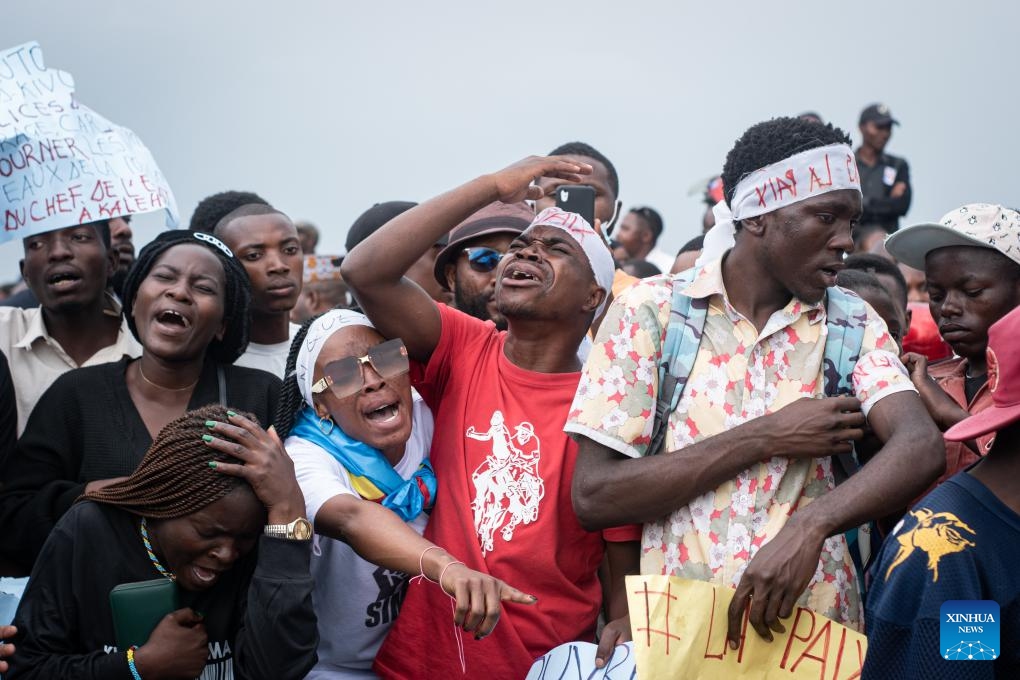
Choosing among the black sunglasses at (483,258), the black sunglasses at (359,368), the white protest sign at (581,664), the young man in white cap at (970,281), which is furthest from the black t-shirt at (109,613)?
the young man in white cap at (970,281)

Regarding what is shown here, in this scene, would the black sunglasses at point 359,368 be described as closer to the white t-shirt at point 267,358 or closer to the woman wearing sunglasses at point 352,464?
the woman wearing sunglasses at point 352,464

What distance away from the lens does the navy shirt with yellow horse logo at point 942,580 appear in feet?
7.43

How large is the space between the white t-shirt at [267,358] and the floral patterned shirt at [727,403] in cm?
215

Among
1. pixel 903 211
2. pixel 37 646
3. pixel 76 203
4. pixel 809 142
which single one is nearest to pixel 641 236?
pixel 903 211

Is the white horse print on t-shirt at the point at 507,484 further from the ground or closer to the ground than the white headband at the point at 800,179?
closer to the ground

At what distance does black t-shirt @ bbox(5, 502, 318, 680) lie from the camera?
10.0 feet

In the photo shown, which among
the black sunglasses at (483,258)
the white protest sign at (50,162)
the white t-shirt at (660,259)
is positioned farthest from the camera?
the white t-shirt at (660,259)

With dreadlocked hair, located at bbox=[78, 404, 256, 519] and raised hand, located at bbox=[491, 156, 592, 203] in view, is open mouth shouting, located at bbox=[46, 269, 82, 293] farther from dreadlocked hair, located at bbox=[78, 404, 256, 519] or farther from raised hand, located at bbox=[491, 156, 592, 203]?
raised hand, located at bbox=[491, 156, 592, 203]

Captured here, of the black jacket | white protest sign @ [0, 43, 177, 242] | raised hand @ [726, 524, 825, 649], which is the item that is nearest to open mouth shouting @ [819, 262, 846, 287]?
raised hand @ [726, 524, 825, 649]

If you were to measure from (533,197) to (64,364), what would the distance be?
2.17 metres

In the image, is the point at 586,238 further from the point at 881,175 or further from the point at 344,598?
the point at 881,175

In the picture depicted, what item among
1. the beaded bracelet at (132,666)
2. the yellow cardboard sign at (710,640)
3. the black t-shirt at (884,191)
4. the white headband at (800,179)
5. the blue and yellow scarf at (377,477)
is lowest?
the beaded bracelet at (132,666)

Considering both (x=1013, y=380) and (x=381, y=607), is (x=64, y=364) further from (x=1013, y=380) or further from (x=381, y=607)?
(x=1013, y=380)

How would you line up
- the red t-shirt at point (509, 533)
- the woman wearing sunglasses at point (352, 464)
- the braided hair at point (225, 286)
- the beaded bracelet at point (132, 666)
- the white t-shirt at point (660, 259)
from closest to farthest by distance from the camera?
the beaded bracelet at point (132, 666), the red t-shirt at point (509, 533), the woman wearing sunglasses at point (352, 464), the braided hair at point (225, 286), the white t-shirt at point (660, 259)
